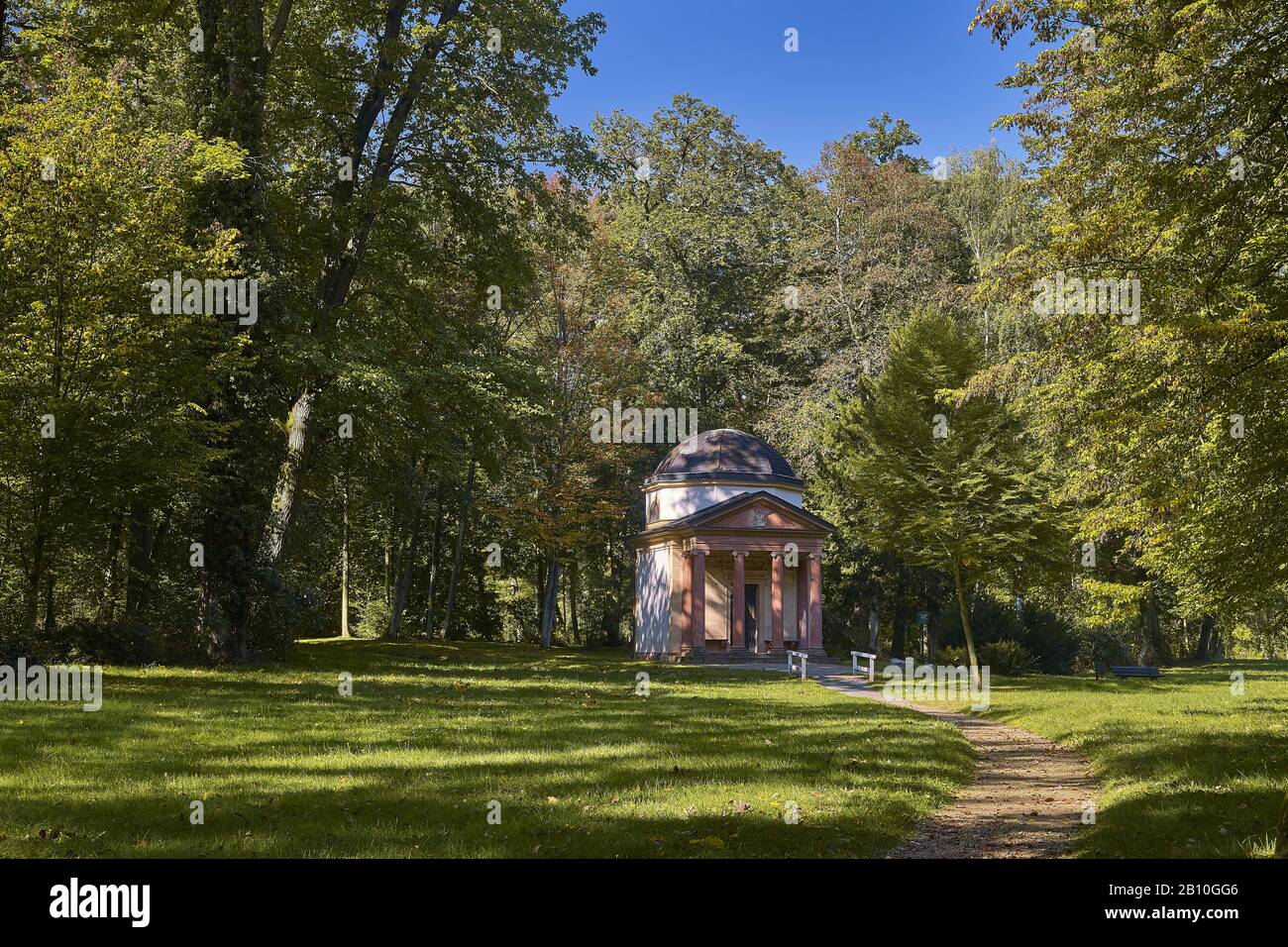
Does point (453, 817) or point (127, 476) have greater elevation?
point (127, 476)

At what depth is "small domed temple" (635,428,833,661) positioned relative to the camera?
35.9 m

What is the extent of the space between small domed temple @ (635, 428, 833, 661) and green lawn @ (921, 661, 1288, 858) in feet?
38.4

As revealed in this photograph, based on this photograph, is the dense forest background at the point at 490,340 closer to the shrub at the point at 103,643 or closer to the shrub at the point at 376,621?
the shrub at the point at 103,643

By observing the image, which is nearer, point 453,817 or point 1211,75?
point 453,817

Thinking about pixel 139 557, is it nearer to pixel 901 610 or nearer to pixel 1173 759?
pixel 1173 759

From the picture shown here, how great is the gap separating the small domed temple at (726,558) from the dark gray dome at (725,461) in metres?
0.04

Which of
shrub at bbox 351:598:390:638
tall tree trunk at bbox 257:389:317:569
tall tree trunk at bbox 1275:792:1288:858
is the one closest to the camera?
tall tree trunk at bbox 1275:792:1288:858

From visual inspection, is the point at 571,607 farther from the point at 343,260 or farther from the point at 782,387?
the point at 343,260

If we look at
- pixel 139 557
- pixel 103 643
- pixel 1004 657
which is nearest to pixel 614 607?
pixel 1004 657

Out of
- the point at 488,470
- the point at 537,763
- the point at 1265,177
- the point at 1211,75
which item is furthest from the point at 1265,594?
the point at 488,470

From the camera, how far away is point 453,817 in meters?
7.72

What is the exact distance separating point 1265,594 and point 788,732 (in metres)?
7.76
